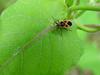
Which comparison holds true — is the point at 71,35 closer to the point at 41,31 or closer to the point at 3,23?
the point at 41,31

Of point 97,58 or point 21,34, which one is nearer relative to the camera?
point 21,34

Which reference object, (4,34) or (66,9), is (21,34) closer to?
(4,34)

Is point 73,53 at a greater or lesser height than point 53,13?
lesser

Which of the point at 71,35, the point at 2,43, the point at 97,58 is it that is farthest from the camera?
the point at 97,58


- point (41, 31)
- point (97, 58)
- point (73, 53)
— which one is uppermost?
point (41, 31)

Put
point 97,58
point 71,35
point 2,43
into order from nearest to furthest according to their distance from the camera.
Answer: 1. point 2,43
2. point 71,35
3. point 97,58

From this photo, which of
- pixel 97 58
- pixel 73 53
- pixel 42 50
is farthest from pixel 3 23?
pixel 97 58
